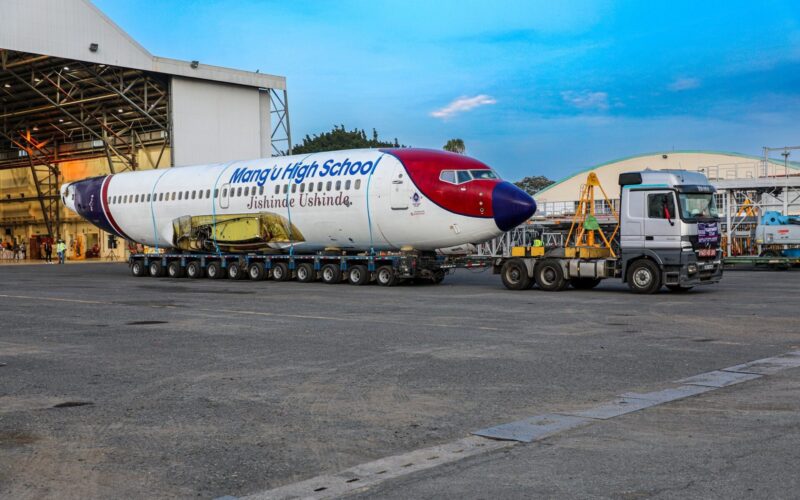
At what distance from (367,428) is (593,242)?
18587 millimetres

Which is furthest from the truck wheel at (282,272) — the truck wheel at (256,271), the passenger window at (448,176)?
the passenger window at (448,176)

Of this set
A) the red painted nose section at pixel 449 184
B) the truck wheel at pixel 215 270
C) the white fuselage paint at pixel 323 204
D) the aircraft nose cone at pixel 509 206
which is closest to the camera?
the aircraft nose cone at pixel 509 206

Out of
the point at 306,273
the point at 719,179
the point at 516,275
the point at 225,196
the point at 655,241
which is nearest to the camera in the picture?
the point at 655,241

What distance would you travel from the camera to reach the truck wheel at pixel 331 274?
29.6 metres

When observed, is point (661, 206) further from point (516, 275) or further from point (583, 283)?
point (516, 275)

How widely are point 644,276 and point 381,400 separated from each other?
1637cm

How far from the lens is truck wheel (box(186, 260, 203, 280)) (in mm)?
34469

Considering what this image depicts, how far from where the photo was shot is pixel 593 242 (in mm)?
24938

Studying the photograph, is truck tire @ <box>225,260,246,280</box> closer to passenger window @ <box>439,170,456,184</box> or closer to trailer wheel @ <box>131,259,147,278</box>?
trailer wheel @ <box>131,259,147,278</box>

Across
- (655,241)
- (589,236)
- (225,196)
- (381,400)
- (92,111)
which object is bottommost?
(381,400)

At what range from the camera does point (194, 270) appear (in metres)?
34.7

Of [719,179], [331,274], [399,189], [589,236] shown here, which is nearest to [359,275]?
[331,274]

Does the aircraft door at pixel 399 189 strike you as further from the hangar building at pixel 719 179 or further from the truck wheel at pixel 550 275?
the hangar building at pixel 719 179

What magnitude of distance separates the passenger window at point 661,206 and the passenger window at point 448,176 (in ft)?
20.8
